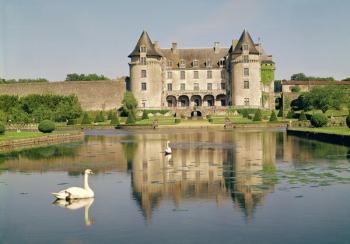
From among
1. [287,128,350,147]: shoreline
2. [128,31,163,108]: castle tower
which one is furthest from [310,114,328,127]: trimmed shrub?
[128,31,163,108]: castle tower

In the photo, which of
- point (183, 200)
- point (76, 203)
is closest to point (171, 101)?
point (183, 200)

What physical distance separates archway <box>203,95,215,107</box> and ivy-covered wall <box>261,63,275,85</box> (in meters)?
10.2

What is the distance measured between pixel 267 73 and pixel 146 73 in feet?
72.7

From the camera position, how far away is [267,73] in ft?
294

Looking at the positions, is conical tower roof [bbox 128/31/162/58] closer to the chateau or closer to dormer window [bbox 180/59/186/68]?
the chateau

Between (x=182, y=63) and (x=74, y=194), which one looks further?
(x=182, y=63)

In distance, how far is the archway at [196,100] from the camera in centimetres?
8532

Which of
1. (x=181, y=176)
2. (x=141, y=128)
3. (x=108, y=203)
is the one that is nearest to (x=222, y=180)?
(x=181, y=176)

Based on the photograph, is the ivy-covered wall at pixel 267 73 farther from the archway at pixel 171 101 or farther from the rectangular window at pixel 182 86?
the archway at pixel 171 101

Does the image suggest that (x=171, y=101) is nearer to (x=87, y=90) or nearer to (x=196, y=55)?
(x=196, y=55)

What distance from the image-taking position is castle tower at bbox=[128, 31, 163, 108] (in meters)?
79.9

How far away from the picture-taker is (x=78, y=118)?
69.6 metres

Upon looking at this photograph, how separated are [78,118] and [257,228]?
59.3 meters

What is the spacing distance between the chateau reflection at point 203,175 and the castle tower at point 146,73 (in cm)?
4941
